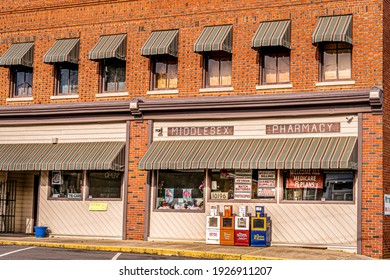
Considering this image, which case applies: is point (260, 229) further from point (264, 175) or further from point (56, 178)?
point (56, 178)

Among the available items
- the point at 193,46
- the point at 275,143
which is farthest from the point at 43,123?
the point at 275,143

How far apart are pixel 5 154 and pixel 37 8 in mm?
5317

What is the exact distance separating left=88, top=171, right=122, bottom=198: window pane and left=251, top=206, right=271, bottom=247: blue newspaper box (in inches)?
197

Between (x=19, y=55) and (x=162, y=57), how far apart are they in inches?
207

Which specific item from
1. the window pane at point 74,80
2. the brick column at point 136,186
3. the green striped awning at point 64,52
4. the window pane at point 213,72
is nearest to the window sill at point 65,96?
the window pane at point 74,80

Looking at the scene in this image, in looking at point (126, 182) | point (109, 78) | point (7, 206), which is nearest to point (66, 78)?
point (109, 78)

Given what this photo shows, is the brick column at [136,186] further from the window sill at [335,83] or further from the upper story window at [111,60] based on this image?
the window sill at [335,83]

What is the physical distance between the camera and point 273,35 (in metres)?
22.5

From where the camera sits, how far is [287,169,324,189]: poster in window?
22156 mm

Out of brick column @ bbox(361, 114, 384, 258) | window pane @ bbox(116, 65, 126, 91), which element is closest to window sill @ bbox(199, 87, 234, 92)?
window pane @ bbox(116, 65, 126, 91)

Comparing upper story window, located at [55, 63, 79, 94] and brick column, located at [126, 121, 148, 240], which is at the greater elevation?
upper story window, located at [55, 63, 79, 94]

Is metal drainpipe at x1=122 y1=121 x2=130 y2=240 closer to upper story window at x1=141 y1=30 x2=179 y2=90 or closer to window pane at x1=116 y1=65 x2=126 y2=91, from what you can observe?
window pane at x1=116 y1=65 x2=126 y2=91

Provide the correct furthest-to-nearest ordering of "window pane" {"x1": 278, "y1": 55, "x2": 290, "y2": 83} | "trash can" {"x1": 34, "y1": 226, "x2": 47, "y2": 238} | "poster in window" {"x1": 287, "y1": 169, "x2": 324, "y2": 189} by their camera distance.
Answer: "trash can" {"x1": 34, "y1": 226, "x2": 47, "y2": 238} < "window pane" {"x1": 278, "y1": 55, "x2": 290, "y2": 83} < "poster in window" {"x1": 287, "y1": 169, "x2": 324, "y2": 189}

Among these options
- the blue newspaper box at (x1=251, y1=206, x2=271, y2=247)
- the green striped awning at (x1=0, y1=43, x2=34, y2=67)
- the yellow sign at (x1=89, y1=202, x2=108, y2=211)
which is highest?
the green striped awning at (x1=0, y1=43, x2=34, y2=67)
